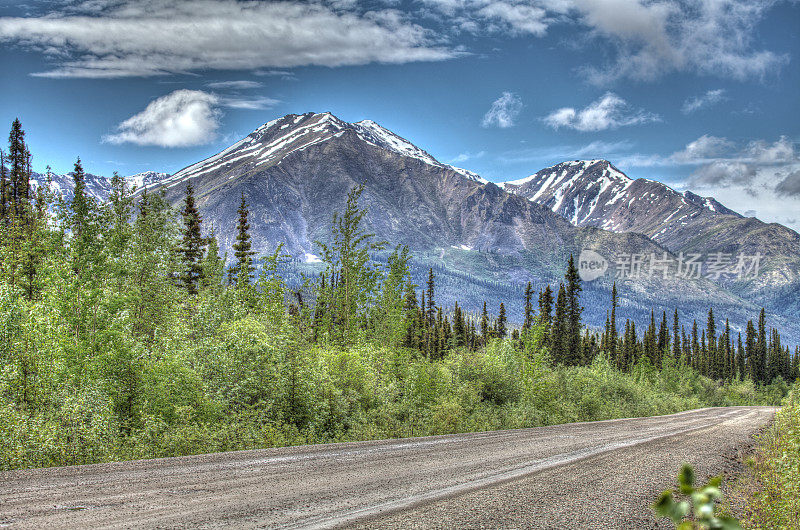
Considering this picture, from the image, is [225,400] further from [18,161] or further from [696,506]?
[18,161]

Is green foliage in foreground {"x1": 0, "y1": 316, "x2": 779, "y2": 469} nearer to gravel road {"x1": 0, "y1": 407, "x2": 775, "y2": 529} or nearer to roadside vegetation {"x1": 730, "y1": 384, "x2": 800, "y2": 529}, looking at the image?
gravel road {"x1": 0, "y1": 407, "x2": 775, "y2": 529}

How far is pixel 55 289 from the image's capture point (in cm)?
1462

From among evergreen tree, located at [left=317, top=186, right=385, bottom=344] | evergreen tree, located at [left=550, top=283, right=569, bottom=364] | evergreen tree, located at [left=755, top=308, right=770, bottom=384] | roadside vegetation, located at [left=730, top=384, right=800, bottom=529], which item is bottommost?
evergreen tree, located at [left=755, top=308, right=770, bottom=384]

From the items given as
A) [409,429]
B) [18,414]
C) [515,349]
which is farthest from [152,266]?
[515,349]

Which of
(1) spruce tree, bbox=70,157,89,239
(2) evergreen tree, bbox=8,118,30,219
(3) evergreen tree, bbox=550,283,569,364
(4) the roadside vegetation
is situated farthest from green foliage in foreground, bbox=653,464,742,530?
(3) evergreen tree, bbox=550,283,569,364

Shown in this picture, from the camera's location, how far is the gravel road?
6.55 m

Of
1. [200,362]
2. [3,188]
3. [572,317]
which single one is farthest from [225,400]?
[572,317]

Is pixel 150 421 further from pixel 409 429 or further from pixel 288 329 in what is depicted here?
pixel 409 429

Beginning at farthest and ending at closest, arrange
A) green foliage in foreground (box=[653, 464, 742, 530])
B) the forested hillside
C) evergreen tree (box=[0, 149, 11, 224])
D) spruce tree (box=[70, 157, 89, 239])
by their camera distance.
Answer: evergreen tree (box=[0, 149, 11, 224]), spruce tree (box=[70, 157, 89, 239]), the forested hillside, green foliage in foreground (box=[653, 464, 742, 530])

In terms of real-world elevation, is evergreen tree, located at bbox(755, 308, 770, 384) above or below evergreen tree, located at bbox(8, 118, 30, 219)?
below

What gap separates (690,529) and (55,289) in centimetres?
1678

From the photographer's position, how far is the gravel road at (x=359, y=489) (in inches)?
258

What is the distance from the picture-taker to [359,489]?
8.05m

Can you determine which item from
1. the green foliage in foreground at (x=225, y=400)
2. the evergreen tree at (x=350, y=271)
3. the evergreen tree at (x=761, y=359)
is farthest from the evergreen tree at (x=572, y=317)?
the evergreen tree at (x=761, y=359)
